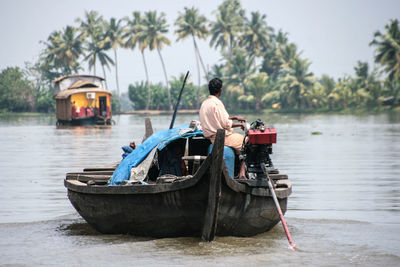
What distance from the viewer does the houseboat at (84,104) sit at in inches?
1652

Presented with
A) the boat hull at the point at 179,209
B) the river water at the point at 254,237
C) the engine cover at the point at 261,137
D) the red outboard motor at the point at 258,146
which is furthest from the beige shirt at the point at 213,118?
the river water at the point at 254,237

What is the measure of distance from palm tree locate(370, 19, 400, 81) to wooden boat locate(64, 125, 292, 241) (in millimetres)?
54640

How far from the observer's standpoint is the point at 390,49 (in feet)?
196

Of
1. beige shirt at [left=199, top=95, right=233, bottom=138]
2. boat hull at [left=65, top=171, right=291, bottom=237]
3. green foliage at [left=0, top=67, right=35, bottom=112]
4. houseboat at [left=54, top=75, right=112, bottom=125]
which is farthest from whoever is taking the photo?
green foliage at [left=0, top=67, right=35, bottom=112]

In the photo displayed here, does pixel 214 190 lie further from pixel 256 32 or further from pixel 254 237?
pixel 256 32

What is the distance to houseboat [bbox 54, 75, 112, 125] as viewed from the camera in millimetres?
41969

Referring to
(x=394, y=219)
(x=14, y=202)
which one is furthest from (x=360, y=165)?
(x=14, y=202)

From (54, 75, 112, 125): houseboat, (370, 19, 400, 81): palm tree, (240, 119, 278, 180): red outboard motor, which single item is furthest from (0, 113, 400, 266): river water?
(370, 19, 400, 81): palm tree

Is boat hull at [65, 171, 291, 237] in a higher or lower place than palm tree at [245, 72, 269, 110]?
lower

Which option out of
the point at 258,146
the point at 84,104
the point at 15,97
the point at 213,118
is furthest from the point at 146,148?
the point at 15,97

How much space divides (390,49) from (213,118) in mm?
55333

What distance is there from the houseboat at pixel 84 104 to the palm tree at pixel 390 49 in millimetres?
27667

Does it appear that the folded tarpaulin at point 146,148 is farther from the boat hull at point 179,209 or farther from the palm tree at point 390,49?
the palm tree at point 390,49

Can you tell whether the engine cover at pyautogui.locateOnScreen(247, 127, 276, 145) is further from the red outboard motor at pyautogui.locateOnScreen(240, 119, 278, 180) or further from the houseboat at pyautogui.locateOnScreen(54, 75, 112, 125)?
the houseboat at pyautogui.locateOnScreen(54, 75, 112, 125)
